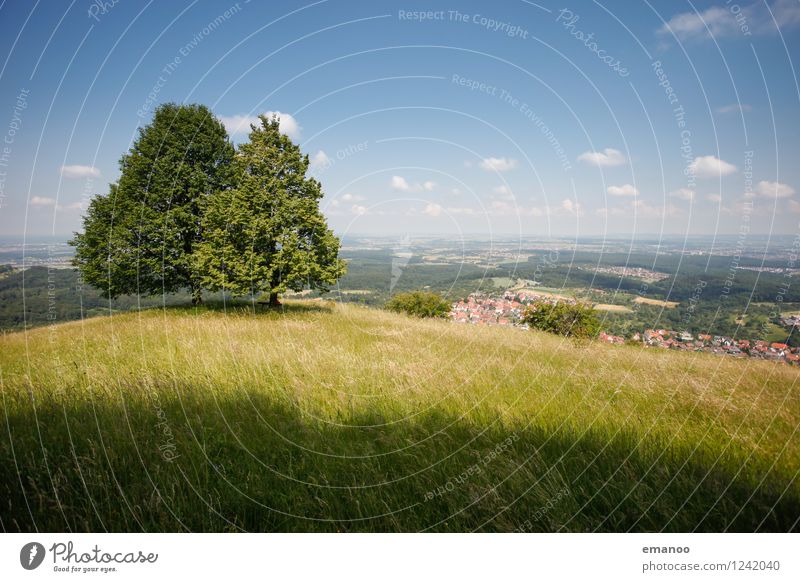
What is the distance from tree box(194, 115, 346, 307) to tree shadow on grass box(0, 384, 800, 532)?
1106 cm

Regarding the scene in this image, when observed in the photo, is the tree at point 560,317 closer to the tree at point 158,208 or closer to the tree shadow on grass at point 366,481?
the tree shadow on grass at point 366,481

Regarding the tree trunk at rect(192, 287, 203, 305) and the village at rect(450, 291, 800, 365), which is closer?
the village at rect(450, 291, 800, 365)

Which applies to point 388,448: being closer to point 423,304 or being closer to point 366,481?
point 366,481

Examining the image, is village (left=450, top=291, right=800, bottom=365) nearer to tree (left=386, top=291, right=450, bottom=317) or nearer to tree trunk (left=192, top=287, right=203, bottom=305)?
tree (left=386, top=291, right=450, bottom=317)

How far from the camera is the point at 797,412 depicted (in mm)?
4543

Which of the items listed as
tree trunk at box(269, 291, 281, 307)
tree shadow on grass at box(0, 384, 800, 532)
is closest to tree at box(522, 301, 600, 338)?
tree trunk at box(269, 291, 281, 307)

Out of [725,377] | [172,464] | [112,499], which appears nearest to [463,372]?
[172,464]

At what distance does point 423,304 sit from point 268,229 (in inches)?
846

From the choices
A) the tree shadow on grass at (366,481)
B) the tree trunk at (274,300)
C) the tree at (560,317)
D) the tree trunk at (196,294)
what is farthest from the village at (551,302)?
the tree trunk at (196,294)

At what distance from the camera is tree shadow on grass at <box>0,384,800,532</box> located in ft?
8.77

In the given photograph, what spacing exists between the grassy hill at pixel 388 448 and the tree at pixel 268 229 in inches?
325

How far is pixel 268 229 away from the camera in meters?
14.3

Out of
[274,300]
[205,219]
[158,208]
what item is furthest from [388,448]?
[158,208]
